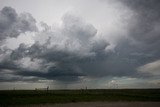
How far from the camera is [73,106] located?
4034cm

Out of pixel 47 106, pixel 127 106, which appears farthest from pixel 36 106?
pixel 127 106

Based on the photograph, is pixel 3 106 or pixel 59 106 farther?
pixel 59 106

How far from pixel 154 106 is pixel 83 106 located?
15.7 meters

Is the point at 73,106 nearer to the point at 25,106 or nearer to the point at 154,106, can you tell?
the point at 25,106

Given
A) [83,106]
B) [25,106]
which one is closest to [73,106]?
[83,106]

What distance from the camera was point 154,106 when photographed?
42.3 meters

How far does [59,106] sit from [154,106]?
67.4 feet

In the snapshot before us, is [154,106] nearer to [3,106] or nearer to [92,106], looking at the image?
[92,106]

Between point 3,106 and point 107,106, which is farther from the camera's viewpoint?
point 107,106

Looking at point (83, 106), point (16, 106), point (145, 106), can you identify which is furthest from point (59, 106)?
point (145, 106)

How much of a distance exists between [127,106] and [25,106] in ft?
70.7

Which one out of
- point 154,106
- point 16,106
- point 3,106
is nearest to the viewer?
point 3,106

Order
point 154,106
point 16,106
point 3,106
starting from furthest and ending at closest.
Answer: point 154,106, point 16,106, point 3,106

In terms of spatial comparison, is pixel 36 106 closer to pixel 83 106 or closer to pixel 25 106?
pixel 25 106
